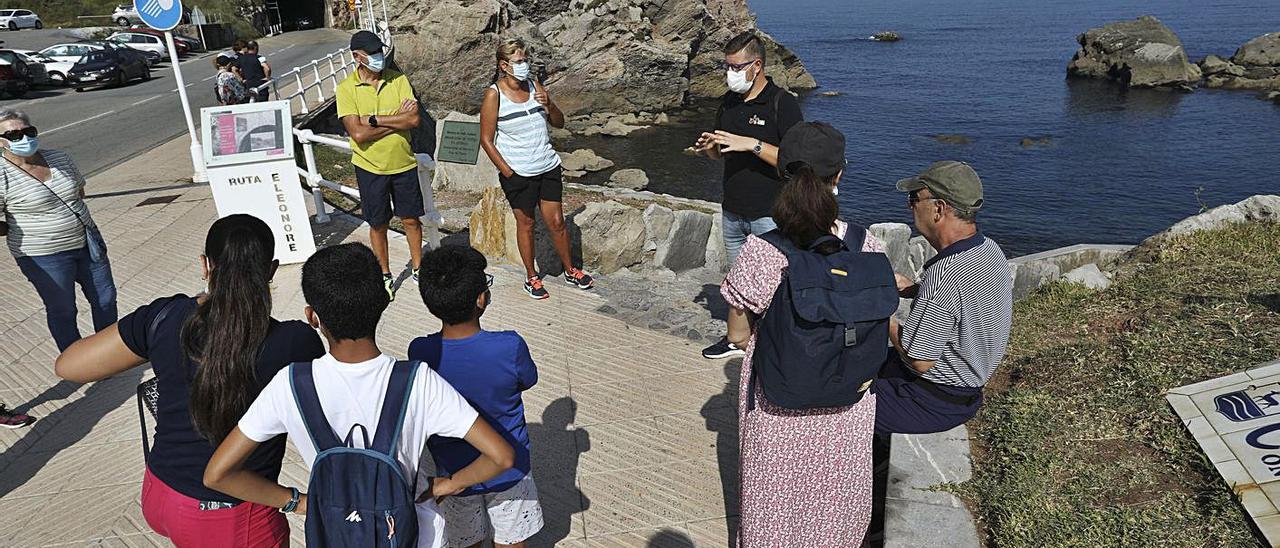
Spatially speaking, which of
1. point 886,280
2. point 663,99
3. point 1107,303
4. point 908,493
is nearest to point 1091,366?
point 1107,303

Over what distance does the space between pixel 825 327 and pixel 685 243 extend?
16.1 feet

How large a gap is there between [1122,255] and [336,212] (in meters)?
7.66

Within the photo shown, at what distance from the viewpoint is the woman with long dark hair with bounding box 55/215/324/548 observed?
2.29 metres

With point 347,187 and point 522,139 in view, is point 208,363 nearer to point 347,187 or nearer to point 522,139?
point 522,139

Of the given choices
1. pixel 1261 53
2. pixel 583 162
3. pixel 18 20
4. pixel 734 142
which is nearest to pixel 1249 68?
pixel 1261 53

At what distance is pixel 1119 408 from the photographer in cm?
414

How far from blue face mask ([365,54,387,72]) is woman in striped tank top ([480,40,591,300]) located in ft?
2.46

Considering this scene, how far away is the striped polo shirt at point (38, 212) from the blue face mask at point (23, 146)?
79 mm

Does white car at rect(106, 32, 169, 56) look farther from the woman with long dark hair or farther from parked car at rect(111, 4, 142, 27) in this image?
the woman with long dark hair

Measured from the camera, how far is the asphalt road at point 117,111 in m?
15.0

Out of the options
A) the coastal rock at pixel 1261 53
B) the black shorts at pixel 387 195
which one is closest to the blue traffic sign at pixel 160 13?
the black shorts at pixel 387 195

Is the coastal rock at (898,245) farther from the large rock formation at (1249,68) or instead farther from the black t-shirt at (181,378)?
the large rock formation at (1249,68)

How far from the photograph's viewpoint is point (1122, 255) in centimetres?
730

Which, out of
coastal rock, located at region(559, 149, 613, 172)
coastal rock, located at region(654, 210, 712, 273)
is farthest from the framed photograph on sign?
coastal rock, located at region(559, 149, 613, 172)
